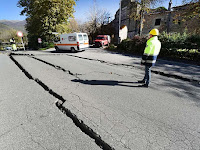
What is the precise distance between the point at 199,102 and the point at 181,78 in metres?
2.21

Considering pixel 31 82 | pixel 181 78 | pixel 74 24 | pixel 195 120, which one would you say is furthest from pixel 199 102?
pixel 74 24

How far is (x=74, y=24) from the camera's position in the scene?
37281 millimetres

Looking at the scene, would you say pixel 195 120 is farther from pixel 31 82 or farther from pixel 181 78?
pixel 31 82

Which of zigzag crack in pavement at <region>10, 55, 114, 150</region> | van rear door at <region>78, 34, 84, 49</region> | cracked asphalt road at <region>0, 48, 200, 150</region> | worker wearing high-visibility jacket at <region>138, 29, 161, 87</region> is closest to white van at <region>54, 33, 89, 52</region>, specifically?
van rear door at <region>78, 34, 84, 49</region>

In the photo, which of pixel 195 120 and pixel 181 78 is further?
pixel 181 78

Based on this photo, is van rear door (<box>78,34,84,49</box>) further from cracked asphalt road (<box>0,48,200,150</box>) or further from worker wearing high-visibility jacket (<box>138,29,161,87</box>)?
worker wearing high-visibility jacket (<box>138,29,161,87</box>)

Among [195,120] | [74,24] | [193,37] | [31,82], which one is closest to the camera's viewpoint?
[195,120]

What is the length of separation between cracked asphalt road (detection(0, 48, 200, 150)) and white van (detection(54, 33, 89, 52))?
9457 millimetres

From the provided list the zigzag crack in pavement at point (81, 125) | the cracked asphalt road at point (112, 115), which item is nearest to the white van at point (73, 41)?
the cracked asphalt road at point (112, 115)

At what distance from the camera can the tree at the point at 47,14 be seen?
62.2ft

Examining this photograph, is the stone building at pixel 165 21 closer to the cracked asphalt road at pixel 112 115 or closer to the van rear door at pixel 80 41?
the van rear door at pixel 80 41

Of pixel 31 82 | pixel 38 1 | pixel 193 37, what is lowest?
pixel 31 82

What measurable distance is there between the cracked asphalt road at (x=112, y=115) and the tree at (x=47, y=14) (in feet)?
64.7

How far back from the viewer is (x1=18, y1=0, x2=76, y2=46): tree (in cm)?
1895
